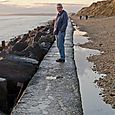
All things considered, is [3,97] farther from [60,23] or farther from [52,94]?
[60,23]

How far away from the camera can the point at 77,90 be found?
855 cm

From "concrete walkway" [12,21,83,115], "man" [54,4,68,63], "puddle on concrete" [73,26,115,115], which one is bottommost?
"puddle on concrete" [73,26,115,115]

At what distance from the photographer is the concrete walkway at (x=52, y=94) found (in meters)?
7.08

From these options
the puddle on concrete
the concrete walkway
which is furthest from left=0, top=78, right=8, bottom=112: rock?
the puddle on concrete

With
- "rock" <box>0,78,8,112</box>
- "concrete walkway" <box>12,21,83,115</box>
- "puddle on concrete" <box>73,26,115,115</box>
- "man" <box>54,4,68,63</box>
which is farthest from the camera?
"man" <box>54,4,68,63</box>

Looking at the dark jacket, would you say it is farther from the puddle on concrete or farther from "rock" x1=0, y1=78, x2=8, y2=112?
"rock" x1=0, y1=78, x2=8, y2=112

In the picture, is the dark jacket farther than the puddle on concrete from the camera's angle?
Yes

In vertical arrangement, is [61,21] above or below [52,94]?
above

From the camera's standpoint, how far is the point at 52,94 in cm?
814

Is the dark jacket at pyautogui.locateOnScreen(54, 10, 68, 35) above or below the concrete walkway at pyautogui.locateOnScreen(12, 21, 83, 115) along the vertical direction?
above

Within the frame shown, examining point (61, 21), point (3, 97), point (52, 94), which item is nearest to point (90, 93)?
point (52, 94)

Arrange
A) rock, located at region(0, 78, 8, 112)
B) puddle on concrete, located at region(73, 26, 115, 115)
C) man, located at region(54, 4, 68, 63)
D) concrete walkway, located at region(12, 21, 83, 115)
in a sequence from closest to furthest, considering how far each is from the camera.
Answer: concrete walkway, located at region(12, 21, 83, 115) → puddle on concrete, located at region(73, 26, 115, 115) → rock, located at region(0, 78, 8, 112) → man, located at region(54, 4, 68, 63)

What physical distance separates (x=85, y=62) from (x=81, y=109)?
6389 millimetres

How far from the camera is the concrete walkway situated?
7076 millimetres
